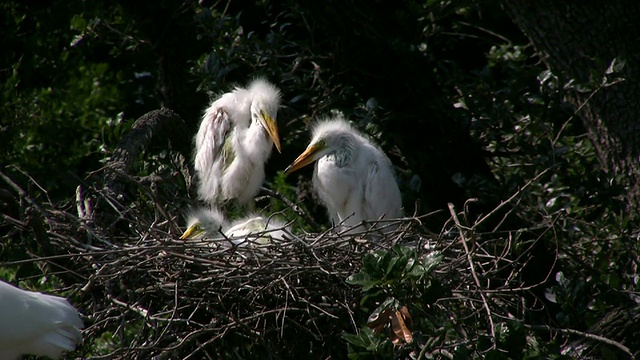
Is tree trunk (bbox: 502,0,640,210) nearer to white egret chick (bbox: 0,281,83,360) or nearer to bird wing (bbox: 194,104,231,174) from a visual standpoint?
bird wing (bbox: 194,104,231,174)

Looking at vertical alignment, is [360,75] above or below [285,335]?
above

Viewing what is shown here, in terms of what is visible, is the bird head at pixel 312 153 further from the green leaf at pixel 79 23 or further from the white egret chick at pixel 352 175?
the green leaf at pixel 79 23

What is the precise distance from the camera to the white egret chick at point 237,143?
354 cm

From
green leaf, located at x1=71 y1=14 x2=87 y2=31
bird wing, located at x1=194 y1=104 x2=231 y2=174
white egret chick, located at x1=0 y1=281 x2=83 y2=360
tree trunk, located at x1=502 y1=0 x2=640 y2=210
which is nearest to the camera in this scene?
white egret chick, located at x1=0 y1=281 x2=83 y2=360

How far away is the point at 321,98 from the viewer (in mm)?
3783

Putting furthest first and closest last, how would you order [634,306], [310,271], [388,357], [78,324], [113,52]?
[113,52] < [634,306] < [310,271] < [78,324] < [388,357]

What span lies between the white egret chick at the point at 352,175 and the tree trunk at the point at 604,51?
2.57 feet

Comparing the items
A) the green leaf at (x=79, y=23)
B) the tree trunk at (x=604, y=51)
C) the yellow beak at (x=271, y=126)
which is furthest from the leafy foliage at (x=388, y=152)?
the yellow beak at (x=271, y=126)

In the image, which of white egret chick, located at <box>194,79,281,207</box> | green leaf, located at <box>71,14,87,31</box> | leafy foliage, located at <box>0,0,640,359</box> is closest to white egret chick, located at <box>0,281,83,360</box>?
leafy foliage, located at <box>0,0,640,359</box>

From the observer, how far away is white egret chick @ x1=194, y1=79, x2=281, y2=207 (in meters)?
3.54

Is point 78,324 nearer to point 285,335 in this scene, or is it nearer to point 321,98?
point 285,335

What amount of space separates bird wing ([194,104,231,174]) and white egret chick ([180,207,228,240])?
1.09 ft

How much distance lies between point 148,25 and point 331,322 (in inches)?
94.6

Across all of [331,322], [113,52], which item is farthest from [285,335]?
[113,52]
